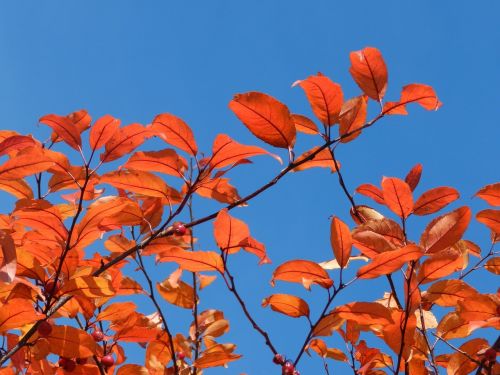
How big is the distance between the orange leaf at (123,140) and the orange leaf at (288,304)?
1.82ft

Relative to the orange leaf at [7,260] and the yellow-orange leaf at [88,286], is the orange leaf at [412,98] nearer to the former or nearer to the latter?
the yellow-orange leaf at [88,286]

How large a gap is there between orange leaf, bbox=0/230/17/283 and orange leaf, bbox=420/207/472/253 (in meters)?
0.93

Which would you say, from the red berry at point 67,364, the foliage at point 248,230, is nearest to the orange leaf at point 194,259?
the foliage at point 248,230

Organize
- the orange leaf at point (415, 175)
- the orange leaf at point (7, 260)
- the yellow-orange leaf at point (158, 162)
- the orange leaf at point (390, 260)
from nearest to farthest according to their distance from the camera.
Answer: the orange leaf at point (7, 260), the orange leaf at point (390, 260), the yellow-orange leaf at point (158, 162), the orange leaf at point (415, 175)

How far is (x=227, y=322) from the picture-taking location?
93.4 inches

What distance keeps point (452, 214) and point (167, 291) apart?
4.03ft

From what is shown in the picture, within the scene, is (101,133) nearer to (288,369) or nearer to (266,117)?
(266,117)

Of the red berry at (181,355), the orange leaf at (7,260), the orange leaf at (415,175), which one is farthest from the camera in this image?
the red berry at (181,355)

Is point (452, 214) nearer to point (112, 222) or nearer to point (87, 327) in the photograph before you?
point (112, 222)

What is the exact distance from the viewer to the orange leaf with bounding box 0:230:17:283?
3.66 ft

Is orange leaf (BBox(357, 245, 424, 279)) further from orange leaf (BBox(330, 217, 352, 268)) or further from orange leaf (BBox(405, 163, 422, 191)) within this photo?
orange leaf (BBox(405, 163, 422, 191))

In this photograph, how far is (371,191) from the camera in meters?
1.70

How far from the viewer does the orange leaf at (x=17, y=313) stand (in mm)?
1268

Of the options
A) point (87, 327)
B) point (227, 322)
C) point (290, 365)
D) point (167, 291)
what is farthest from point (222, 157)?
point (227, 322)
